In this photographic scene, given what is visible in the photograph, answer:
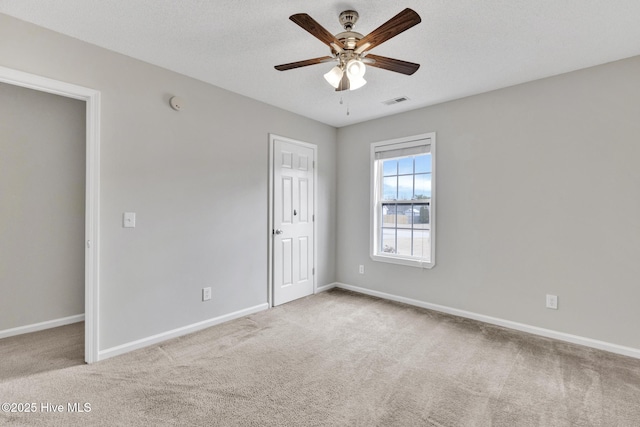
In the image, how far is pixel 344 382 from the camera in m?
2.21

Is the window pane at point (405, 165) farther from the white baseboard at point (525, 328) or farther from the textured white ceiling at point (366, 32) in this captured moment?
the white baseboard at point (525, 328)

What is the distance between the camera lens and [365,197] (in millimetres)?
4418

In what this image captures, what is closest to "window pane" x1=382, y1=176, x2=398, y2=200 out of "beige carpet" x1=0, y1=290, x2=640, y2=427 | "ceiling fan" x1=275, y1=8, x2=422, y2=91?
"beige carpet" x1=0, y1=290, x2=640, y2=427

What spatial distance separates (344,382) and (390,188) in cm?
268

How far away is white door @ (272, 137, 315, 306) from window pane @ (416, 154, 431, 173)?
144cm

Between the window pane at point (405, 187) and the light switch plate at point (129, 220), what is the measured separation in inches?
121

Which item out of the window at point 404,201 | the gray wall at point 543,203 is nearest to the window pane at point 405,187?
the window at point 404,201

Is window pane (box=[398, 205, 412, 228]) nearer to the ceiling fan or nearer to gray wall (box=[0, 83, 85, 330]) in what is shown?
the ceiling fan

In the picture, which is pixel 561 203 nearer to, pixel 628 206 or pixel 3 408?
pixel 628 206

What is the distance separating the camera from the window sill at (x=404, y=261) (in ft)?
12.4

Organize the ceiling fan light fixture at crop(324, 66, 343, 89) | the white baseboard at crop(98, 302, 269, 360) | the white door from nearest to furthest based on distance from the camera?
1. the ceiling fan light fixture at crop(324, 66, 343, 89)
2. the white baseboard at crop(98, 302, 269, 360)
3. the white door

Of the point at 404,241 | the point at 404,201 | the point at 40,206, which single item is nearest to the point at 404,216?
the point at 404,201

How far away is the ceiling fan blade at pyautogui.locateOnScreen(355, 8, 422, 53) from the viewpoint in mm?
1617

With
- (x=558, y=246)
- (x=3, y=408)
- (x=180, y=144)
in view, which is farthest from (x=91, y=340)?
(x=558, y=246)
